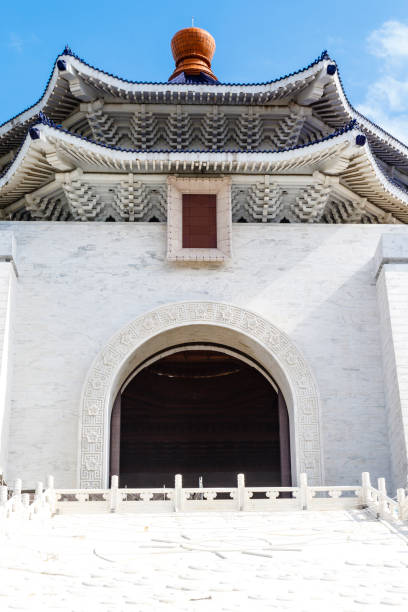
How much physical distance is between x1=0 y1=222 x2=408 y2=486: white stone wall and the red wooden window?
43 cm

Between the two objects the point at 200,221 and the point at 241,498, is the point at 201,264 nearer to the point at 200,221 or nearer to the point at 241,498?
the point at 200,221

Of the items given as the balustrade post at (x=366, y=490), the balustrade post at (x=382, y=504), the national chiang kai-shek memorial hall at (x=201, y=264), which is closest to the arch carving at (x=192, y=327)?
the national chiang kai-shek memorial hall at (x=201, y=264)

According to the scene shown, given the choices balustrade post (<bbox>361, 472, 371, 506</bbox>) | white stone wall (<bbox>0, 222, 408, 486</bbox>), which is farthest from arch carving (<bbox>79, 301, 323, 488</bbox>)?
balustrade post (<bbox>361, 472, 371, 506</bbox>)

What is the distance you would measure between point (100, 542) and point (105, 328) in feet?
18.3

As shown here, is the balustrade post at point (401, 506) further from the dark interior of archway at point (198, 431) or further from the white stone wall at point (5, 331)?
A: the dark interior of archway at point (198, 431)

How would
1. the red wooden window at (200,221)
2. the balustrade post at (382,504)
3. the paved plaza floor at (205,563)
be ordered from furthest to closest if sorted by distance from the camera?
the red wooden window at (200,221), the balustrade post at (382,504), the paved plaza floor at (205,563)

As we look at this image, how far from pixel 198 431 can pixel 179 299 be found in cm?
771

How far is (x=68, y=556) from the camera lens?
8086 mm

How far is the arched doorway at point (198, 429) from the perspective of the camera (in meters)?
20.7

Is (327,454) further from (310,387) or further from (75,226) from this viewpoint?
(75,226)

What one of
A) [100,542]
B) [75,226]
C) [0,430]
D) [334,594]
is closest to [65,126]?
[75,226]

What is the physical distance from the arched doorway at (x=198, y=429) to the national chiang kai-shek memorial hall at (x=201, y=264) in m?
5.60

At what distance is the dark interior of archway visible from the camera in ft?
68.0

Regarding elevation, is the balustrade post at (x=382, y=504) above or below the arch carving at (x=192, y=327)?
below
